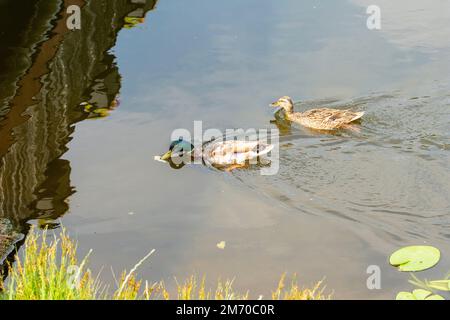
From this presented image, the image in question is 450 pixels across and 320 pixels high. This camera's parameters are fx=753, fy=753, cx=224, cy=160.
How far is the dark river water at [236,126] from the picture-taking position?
7801 mm

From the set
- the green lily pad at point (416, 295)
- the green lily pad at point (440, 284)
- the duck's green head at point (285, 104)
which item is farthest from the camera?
the duck's green head at point (285, 104)

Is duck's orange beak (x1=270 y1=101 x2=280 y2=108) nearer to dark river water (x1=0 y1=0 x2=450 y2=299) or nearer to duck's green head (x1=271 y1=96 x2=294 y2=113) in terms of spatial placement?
duck's green head (x1=271 y1=96 x2=294 y2=113)

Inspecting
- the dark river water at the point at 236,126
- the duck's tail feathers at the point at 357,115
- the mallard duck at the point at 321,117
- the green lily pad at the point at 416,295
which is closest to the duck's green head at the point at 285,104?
the mallard duck at the point at 321,117

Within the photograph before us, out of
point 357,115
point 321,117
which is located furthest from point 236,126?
point 357,115

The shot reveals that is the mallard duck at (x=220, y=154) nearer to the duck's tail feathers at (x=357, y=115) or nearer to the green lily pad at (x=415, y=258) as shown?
the duck's tail feathers at (x=357, y=115)

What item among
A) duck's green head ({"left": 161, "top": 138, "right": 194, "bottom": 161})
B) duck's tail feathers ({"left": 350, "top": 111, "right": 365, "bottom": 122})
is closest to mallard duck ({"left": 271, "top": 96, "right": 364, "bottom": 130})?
duck's tail feathers ({"left": 350, "top": 111, "right": 365, "bottom": 122})

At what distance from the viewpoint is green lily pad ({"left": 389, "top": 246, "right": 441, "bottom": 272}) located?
7200 millimetres

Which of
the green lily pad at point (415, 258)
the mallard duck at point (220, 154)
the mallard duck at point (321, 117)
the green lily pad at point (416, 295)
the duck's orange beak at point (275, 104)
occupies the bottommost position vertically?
the green lily pad at point (416, 295)

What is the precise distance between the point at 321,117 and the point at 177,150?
2264 millimetres

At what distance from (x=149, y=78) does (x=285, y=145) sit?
10.3ft

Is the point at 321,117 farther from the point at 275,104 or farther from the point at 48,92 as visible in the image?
the point at 48,92

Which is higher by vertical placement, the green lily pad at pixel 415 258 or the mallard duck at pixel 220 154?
the mallard duck at pixel 220 154

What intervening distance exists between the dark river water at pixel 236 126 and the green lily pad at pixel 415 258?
4.7 inches
